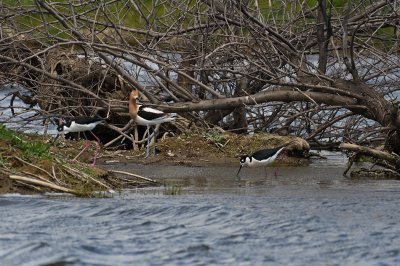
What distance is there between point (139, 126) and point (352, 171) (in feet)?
16.1

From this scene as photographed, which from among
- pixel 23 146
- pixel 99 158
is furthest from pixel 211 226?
pixel 99 158

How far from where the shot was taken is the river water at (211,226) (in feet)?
23.2

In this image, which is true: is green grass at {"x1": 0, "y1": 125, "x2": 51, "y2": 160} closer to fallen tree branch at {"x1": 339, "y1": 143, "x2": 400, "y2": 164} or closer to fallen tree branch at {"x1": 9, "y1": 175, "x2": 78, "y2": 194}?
fallen tree branch at {"x1": 9, "y1": 175, "x2": 78, "y2": 194}

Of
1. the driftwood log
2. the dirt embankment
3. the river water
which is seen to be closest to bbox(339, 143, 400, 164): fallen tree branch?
the driftwood log

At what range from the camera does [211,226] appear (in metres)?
8.33

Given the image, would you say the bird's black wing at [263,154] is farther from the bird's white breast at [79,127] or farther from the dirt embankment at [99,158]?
the bird's white breast at [79,127]

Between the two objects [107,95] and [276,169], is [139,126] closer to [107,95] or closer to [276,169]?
[107,95]

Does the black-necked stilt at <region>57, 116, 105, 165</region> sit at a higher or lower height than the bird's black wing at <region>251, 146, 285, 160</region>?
higher

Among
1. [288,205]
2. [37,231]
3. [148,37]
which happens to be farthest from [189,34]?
[37,231]

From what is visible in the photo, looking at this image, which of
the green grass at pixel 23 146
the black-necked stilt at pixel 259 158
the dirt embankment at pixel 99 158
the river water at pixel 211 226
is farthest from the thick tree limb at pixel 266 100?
the green grass at pixel 23 146

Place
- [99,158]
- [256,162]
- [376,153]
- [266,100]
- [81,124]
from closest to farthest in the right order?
[376,153]
[266,100]
[256,162]
[99,158]
[81,124]

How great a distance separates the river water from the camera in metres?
7.06

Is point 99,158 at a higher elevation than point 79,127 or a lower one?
lower

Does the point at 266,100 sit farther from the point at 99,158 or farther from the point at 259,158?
the point at 99,158
